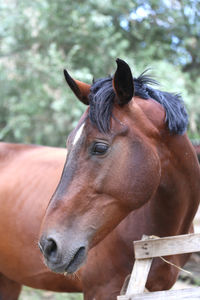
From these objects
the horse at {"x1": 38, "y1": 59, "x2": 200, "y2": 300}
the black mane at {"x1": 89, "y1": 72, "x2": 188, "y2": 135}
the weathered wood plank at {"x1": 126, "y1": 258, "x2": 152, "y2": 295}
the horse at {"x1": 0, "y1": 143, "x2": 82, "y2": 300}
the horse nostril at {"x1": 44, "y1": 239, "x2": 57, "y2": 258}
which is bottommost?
the horse at {"x1": 0, "y1": 143, "x2": 82, "y2": 300}

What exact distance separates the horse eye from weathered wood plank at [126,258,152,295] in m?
0.62

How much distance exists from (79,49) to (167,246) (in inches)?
157

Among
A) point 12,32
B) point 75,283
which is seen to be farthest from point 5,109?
point 75,283

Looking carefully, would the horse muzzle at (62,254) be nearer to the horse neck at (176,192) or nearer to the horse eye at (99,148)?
the horse eye at (99,148)

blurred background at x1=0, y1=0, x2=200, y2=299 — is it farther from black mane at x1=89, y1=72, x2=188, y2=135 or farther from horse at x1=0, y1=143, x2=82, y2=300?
black mane at x1=89, y1=72, x2=188, y2=135

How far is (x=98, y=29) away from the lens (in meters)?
5.14

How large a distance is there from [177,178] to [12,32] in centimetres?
432

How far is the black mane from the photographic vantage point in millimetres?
1832

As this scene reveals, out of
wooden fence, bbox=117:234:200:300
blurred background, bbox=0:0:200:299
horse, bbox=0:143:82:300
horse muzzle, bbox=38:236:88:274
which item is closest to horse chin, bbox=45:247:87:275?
horse muzzle, bbox=38:236:88:274

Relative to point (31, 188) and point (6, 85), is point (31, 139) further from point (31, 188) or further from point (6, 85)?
point (31, 188)

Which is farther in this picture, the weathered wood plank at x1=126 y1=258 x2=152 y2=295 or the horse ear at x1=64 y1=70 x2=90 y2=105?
the horse ear at x1=64 y1=70 x2=90 y2=105

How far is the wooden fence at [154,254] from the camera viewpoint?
171 centimetres

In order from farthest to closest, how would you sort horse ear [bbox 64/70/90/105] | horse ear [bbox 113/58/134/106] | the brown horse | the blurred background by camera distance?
the blurred background → the brown horse → horse ear [bbox 64/70/90/105] → horse ear [bbox 113/58/134/106]

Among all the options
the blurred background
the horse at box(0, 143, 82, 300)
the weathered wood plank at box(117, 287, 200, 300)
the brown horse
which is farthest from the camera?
the blurred background
